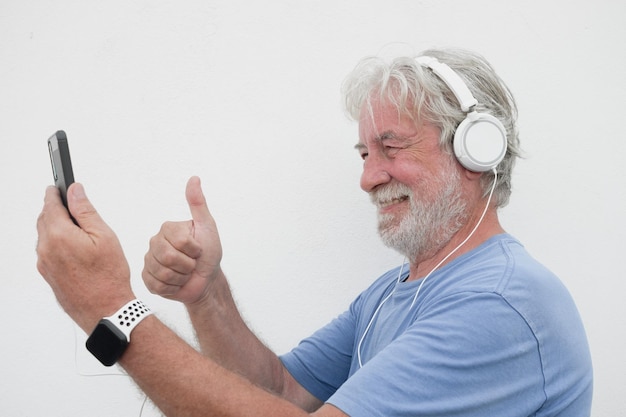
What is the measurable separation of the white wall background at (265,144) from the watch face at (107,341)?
2.20ft

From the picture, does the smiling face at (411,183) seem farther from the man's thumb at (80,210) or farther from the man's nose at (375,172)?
the man's thumb at (80,210)

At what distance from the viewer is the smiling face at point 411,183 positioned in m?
1.31

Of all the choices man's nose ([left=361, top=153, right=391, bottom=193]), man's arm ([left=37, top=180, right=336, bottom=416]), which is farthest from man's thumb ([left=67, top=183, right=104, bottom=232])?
man's nose ([left=361, top=153, right=391, bottom=193])

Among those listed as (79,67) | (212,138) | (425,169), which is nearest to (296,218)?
(212,138)

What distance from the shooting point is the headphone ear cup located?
1.26 meters

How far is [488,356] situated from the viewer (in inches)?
39.6

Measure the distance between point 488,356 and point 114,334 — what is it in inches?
22.5

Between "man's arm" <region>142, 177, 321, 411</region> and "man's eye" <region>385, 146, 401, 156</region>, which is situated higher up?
"man's eye" <region>385, 146, 401, 156</region>

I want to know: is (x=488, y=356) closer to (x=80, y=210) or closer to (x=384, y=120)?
(x=384, y=120)

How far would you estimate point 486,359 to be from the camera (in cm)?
100

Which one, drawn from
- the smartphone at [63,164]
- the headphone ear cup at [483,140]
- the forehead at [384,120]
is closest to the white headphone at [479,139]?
the headphone ear cup at [483,140]

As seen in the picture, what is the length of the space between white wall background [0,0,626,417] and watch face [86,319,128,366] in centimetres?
67

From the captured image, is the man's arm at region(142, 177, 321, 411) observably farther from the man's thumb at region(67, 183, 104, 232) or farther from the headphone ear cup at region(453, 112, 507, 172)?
the headphone ear cup at region(453, 112, 507, 172)

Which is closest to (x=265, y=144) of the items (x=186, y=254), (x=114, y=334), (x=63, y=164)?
(x=186, y=254)
